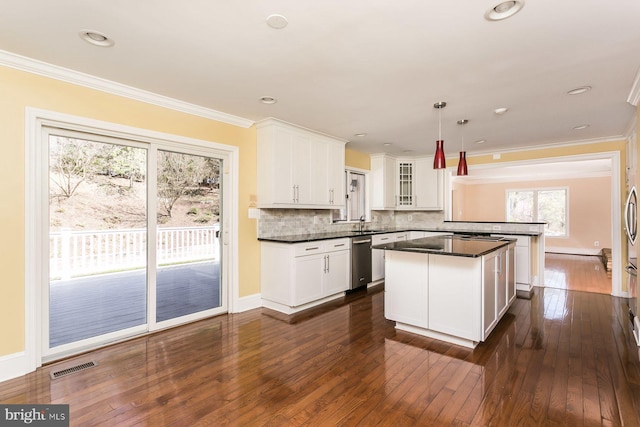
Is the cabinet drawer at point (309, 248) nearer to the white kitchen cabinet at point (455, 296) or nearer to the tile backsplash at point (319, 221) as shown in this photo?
the tile backsplash at point (319, 221)

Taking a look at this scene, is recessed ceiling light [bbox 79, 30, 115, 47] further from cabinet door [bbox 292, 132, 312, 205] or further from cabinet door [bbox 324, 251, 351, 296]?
cabinet door [bbox 324, 251, 351, 296]

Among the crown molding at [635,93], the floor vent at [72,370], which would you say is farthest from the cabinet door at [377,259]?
the floor vent at [72,370]

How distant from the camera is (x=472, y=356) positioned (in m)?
2.74

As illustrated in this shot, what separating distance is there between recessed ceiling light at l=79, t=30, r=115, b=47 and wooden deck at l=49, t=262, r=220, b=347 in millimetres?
2035

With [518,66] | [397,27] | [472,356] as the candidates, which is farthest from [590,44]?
[472,356]

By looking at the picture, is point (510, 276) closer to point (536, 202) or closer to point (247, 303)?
point (247, 303)

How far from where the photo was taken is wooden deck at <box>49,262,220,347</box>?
115 inches

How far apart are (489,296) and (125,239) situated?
3637 millimetres

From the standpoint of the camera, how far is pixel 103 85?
111 inches

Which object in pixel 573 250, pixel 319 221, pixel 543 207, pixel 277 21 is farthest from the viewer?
pixel 543 207

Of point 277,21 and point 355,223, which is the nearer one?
point 277,21

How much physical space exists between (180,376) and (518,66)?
359 cm

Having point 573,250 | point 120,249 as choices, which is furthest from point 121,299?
point 573,250

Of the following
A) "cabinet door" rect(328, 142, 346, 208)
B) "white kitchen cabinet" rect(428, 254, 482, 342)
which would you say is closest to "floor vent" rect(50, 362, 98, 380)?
"white kitchen cabinet" rect(428, 254, 482, 342)
